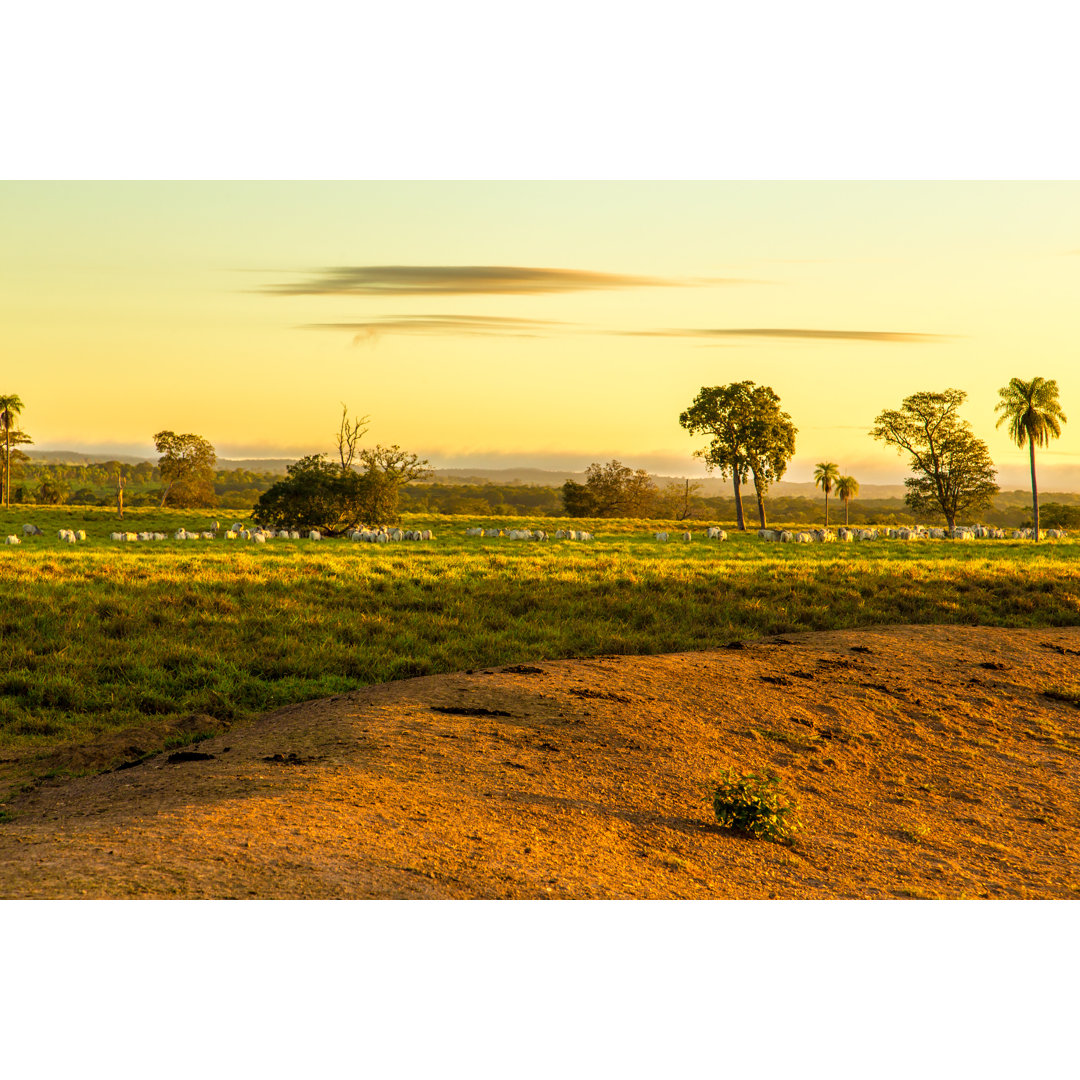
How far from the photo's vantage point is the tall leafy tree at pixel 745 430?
68.0 metres

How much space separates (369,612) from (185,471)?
93549 millimetres

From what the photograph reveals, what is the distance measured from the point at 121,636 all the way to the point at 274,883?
1164cm

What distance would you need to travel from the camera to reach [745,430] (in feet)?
224

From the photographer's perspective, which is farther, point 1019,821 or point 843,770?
point 843,770

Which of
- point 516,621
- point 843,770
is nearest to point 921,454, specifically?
point 516,621

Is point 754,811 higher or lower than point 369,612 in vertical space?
lower

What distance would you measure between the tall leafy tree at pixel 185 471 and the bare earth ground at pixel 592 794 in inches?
3831

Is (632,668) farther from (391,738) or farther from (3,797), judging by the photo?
(3,797)

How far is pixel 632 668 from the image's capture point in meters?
13.4

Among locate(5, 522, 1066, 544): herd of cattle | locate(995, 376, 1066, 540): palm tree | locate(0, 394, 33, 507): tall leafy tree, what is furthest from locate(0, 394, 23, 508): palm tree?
locate(995, 376, 1066, 540): palm tree

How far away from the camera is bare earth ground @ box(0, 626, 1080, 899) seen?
6.16m

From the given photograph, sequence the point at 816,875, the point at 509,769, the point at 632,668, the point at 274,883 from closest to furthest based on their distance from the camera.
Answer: the point at 274,883 → the point at 816,875 → the point at 509,769 → the point at 632,668

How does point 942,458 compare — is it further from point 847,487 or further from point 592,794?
point 592,794

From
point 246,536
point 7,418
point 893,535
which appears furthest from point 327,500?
point 7,418
